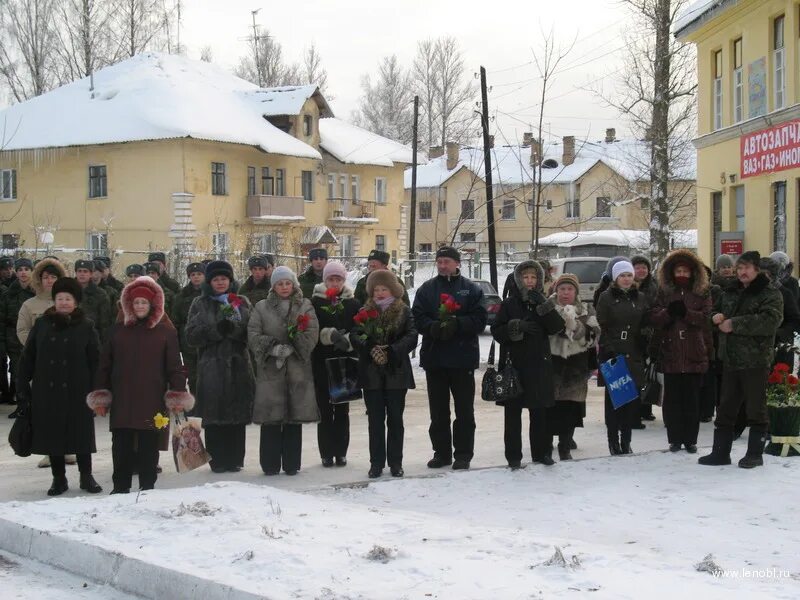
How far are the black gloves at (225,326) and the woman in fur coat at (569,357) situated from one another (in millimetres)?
2775

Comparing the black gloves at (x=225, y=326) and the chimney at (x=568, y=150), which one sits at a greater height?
the chimney at (x=568, y=150)

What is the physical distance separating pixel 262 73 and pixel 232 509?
61.5 metres

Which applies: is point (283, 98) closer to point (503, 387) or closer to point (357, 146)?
point (357, 146)

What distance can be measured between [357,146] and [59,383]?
47.5 meters

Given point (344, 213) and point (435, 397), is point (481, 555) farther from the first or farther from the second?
point (344, 213)

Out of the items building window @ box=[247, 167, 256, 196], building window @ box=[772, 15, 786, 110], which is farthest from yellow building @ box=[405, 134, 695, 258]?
building window @ box=[772, 15, 786, 110]

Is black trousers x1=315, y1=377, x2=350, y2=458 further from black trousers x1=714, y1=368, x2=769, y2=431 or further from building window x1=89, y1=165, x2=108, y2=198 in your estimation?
building window x1=89, y1=165, x2=108, y2=198

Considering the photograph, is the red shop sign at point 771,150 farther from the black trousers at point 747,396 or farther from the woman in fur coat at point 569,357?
the black trousers at point 747,396

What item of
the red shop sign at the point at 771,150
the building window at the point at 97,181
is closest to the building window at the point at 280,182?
the building window at the point at 97,181

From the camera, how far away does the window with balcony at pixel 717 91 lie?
26.7 m

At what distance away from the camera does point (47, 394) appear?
861cm

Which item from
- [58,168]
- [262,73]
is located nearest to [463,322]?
[58,168]

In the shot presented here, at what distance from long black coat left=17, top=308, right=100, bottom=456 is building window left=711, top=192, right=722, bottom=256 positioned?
2071cm

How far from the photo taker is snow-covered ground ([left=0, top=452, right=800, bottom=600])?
554 centimetres
